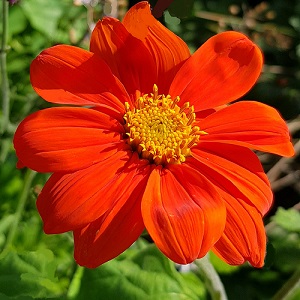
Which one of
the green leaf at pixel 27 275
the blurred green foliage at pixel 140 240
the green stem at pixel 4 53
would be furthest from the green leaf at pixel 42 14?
the green leaf at pixel 27 275

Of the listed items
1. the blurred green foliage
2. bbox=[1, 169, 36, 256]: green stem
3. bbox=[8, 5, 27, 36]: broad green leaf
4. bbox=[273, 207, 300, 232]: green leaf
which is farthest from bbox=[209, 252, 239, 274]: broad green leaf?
bbox=[8, 5, 27, 36]: broad green leaf

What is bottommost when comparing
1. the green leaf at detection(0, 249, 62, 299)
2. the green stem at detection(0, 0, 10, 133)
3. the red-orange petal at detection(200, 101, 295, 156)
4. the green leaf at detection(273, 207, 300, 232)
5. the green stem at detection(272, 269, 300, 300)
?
the green stem at detection(272, 269, 300, 300)

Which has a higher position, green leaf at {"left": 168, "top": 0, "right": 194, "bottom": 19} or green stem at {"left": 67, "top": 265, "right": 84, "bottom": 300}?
green leaf at {"left": 168, "top": 0, "right": 194, "bottom": 19}

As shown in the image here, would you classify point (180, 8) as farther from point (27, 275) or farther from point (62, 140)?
point (27, 275)

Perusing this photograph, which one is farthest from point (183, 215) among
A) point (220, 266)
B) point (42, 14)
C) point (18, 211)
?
point (42, 14)

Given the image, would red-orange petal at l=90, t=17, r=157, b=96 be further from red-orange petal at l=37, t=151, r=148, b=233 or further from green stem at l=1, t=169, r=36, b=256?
green stem at l=1, t=169, r=36, b=256

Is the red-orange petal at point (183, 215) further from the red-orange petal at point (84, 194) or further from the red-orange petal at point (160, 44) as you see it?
the red-orange petal at point (160, 44)

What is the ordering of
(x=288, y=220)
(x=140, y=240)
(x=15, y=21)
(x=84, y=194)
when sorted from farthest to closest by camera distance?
(x=15, y=21) < (x=140, y=240) < (x=288, y=220) < (x=84, y=194)
